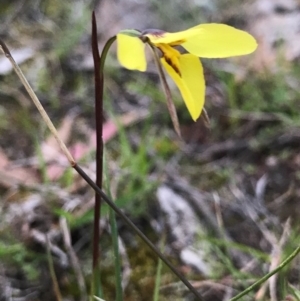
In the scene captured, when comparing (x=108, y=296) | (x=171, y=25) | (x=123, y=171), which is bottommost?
(x=108, y=296)

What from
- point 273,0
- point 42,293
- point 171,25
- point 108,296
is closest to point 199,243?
point 108,296

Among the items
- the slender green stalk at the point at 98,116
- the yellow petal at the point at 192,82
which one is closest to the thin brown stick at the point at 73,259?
the slender green stalk at the point at 98,116

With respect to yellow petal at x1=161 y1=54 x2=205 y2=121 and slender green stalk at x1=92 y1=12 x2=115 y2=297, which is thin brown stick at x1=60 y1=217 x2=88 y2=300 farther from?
yellow petal at x1=161 y1=54 x2=205 y2=121

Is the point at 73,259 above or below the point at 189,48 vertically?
below

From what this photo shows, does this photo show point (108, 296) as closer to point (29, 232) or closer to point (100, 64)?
point (29, 232)

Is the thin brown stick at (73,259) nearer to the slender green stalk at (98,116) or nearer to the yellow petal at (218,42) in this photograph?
the slender green stalk at (98,116)

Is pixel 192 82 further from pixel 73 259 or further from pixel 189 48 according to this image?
pixel 73 259

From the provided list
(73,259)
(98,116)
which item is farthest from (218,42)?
(73,259)
